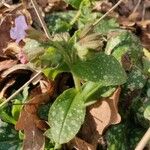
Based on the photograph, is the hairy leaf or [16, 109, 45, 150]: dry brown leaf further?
the hairy leaf

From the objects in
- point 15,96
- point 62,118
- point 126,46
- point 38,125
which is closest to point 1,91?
point 15,96

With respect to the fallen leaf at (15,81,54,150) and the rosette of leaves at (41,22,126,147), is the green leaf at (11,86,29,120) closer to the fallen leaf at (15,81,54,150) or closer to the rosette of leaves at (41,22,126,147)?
the fallen leaf at (15,81,54,150)

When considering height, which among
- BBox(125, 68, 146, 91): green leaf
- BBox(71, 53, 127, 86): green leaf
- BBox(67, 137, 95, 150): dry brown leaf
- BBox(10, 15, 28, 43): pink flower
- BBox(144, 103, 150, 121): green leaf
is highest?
BBox(10, 15, 28, 43): pink flower

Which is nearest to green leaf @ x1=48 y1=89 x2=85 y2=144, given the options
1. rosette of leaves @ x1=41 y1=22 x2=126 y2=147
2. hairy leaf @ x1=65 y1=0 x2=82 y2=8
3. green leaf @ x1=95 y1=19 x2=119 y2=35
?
rosette of leaves @ x1=41 y1=22 x2=126 y2=147

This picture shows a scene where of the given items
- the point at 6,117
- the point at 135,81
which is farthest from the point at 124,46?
the point at 6,117

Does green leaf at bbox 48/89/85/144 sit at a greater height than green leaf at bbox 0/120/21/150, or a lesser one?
greater

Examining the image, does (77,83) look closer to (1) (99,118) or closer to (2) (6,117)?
(1) (99,118)

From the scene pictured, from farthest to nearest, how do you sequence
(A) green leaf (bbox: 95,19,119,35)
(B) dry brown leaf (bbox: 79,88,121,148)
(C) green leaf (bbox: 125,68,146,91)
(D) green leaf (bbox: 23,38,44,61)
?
(A) green leaf (bbox: 95,19,119,35), (C) green leaf (bbox: 125,68,146,91), (B) dry brown leaf (bbox: 79,88,121,148), (D) green leaf (bbox: 23,38,44,61)

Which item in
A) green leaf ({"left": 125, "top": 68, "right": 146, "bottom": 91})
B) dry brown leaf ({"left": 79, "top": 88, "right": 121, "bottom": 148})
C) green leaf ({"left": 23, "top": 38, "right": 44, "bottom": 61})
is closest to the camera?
green leaf ({"left": 23, "top": 38, "right": 44, "bottom": 61})
